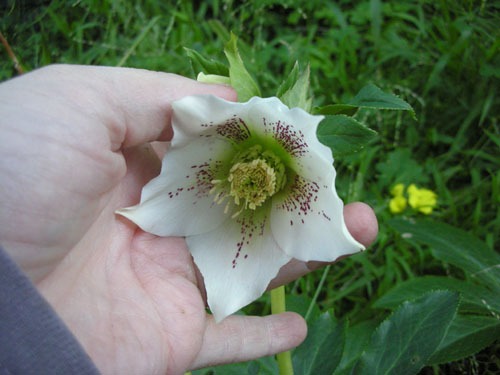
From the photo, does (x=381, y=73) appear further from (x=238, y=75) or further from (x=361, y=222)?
(x=238, y=75)

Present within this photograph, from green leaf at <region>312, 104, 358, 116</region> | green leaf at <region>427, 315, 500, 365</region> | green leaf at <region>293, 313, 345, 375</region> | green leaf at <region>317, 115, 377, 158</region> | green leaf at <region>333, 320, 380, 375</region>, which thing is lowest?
green leaf at <region>333, 320, 380, 375</region>

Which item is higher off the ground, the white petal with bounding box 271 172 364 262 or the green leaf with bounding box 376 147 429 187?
the white petal with bounding box 271 172 364 262

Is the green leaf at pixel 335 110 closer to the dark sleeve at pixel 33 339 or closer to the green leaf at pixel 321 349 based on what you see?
the green leaf at pixel 321 349

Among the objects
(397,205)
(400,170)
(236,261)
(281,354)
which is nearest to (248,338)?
(281,354)

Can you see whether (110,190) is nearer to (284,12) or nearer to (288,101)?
(288,101)

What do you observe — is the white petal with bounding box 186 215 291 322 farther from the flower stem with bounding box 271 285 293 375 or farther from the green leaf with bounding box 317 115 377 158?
the green leaf with bounding box 317 115 377 158

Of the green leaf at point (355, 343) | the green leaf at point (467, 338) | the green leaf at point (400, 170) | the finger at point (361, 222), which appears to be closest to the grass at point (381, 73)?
the green leaf at point (400, 170)

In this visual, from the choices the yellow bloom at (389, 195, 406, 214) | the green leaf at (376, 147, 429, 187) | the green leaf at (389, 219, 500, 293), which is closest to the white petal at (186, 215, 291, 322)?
the green leaf at (389, 219, 500, 293)
